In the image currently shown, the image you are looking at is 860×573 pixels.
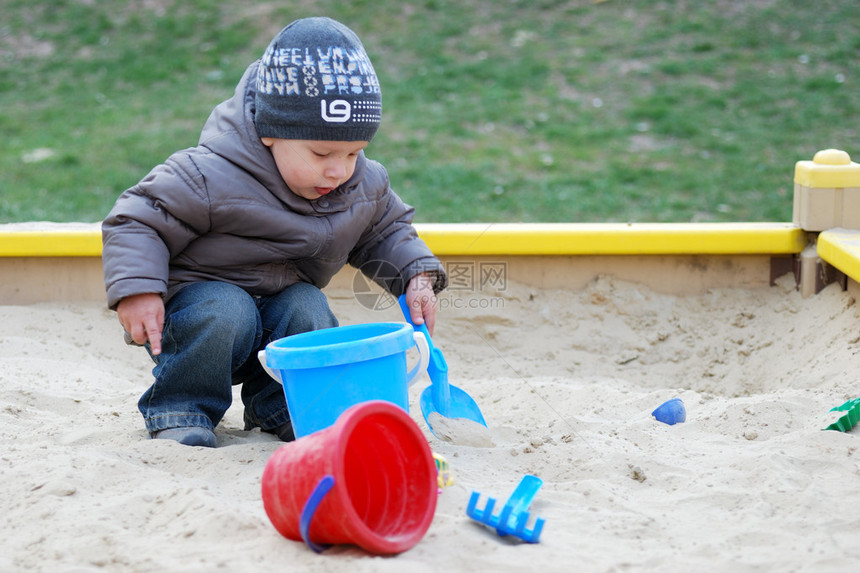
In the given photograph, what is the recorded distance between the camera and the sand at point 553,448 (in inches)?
51.9

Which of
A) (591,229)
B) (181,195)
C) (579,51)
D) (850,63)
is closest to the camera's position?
(181,195)

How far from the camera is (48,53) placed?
6922 mm

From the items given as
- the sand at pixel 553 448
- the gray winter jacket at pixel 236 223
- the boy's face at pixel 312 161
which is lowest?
the sand at pixel 553 448

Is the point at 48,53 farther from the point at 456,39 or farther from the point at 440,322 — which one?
the point at 440,322

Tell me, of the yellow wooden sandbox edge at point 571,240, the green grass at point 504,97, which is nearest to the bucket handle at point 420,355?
the yellow wooden sandbox edge at point 571,240

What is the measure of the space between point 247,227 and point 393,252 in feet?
1.21

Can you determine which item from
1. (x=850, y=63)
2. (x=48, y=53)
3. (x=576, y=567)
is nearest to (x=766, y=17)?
(x=850, y=63)

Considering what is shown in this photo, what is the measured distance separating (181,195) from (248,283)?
0.25m

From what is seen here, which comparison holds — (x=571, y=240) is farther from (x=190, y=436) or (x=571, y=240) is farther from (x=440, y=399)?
(x=190, y=436)

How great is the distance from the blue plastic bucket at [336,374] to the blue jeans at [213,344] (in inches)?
8.0

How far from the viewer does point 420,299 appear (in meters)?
2.08

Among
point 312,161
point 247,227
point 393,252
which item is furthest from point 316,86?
point 393,252

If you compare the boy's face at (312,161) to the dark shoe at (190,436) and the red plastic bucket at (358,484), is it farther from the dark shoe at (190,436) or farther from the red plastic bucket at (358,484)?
the red plastic bucket at (358,484)

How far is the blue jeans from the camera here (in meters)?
1.87
